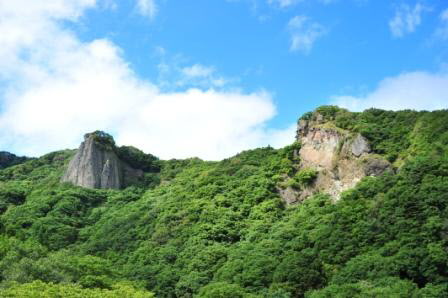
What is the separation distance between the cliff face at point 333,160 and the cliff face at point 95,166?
3751cm

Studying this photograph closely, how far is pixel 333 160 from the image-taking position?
8156cm

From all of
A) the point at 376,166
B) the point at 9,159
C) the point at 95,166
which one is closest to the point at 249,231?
the point at 376,166

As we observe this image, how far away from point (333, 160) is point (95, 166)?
154 feet

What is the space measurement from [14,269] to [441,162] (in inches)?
1689

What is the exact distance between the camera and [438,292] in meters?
48.1

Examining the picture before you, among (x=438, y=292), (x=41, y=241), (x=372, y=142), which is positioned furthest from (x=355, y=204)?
(x=41, y=241)

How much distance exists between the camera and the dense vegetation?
53256 mm

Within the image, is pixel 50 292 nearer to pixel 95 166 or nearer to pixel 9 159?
pixel 95 166

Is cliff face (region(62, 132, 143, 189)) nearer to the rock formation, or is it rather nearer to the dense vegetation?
the dense vegetation

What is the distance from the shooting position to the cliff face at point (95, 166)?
108375mm

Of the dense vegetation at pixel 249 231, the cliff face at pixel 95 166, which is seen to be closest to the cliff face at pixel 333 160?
the dense vegetation at pixel 249 231

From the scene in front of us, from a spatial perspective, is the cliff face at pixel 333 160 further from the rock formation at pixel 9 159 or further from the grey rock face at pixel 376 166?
the rock formation at pixel 9 159

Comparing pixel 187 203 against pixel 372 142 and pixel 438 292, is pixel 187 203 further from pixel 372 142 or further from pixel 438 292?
pixel 438 292

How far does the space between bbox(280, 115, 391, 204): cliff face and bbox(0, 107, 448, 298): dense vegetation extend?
1.56 metres
